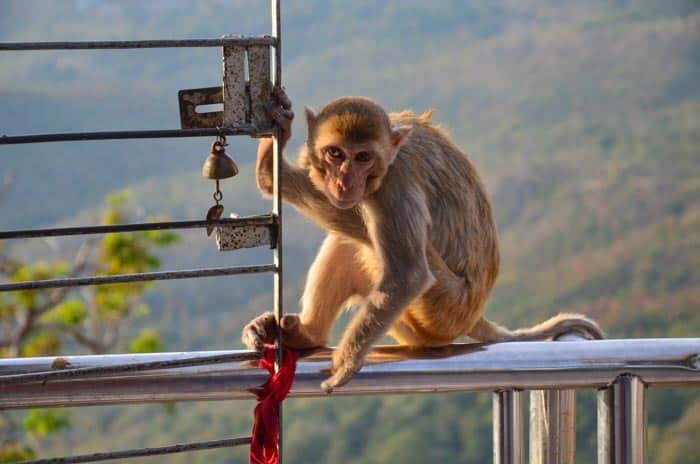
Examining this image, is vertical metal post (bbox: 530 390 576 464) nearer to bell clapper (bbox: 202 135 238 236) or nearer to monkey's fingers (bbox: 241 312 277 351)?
monkey's fingers (bbox: 241 312 277 351)

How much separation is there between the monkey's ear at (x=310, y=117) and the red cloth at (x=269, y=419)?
1.52 m

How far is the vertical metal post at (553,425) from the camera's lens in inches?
111

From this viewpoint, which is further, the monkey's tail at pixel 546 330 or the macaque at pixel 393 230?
the macaque at pixel 393 230

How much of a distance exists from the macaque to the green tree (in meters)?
6.23

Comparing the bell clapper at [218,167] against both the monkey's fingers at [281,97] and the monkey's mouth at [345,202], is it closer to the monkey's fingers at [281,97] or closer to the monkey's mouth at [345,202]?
the monkey's fingers at [281,97]

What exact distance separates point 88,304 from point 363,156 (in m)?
8.98

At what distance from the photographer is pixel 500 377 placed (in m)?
2.68

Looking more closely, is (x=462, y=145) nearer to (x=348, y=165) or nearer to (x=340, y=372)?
(x=348, y=165)

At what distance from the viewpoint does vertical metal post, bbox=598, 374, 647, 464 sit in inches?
107

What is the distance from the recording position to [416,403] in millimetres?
29969

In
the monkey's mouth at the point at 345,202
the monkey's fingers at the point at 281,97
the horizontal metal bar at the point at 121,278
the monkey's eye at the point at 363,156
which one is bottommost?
the horizontal metal bar at the point at 121,278

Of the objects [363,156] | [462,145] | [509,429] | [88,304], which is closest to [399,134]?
[363,156]

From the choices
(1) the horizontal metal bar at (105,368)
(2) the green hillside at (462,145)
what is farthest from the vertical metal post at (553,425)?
(2) the green hillside at (462,145)

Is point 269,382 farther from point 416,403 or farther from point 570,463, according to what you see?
point 416,403
